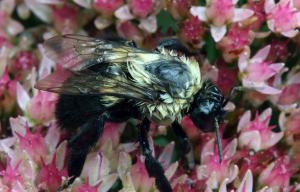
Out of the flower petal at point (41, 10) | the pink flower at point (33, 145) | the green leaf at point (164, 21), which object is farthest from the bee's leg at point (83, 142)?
the flower petal at point (41, 10)

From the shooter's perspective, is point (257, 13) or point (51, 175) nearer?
point (51, 175)

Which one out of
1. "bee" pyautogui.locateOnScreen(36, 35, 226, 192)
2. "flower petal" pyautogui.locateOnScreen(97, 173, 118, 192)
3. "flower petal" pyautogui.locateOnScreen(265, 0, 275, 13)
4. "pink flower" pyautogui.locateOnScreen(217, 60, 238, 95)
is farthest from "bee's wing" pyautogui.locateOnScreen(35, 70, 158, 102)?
"flower petal" pyautogui.locateOnScreen(265, 0, 275, 13)

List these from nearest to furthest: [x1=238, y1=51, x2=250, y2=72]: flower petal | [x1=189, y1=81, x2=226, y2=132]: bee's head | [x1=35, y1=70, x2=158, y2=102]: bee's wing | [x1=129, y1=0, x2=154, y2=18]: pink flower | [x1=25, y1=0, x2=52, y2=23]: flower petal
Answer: [x1=35, y1=70, x2=158, y2=102]: bee's wing → [x1=189, y1=81, x2=226, y2=132]: bee's head → [x1=238, y1=51, x2=250, y2=72]: flower petal → [x1=129, y1=0, x2=154, y2=18]: pink flower → [x1=25, y1=0, x2=52, y2=23]: flower petal

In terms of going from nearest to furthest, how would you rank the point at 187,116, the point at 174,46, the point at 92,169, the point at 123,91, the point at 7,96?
the point at 123,91, the point at 187,116, the point at 92,169, the point at 174,46, the point at 7,96

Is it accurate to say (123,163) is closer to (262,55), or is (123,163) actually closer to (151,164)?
(151,164)

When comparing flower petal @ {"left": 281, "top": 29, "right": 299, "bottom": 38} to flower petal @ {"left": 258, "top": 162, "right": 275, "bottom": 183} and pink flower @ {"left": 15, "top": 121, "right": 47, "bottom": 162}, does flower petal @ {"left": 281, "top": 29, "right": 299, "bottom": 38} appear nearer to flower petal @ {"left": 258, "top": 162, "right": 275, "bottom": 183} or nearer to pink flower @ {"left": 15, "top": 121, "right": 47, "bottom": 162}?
flower petal @ {"left": 258, "top": 162, "right": 275, "bottom": 183}

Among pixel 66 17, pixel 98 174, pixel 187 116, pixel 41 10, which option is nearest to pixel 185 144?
pixel 187 116

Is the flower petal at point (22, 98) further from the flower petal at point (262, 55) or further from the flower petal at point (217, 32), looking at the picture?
the flower petal at point (262, 55)
